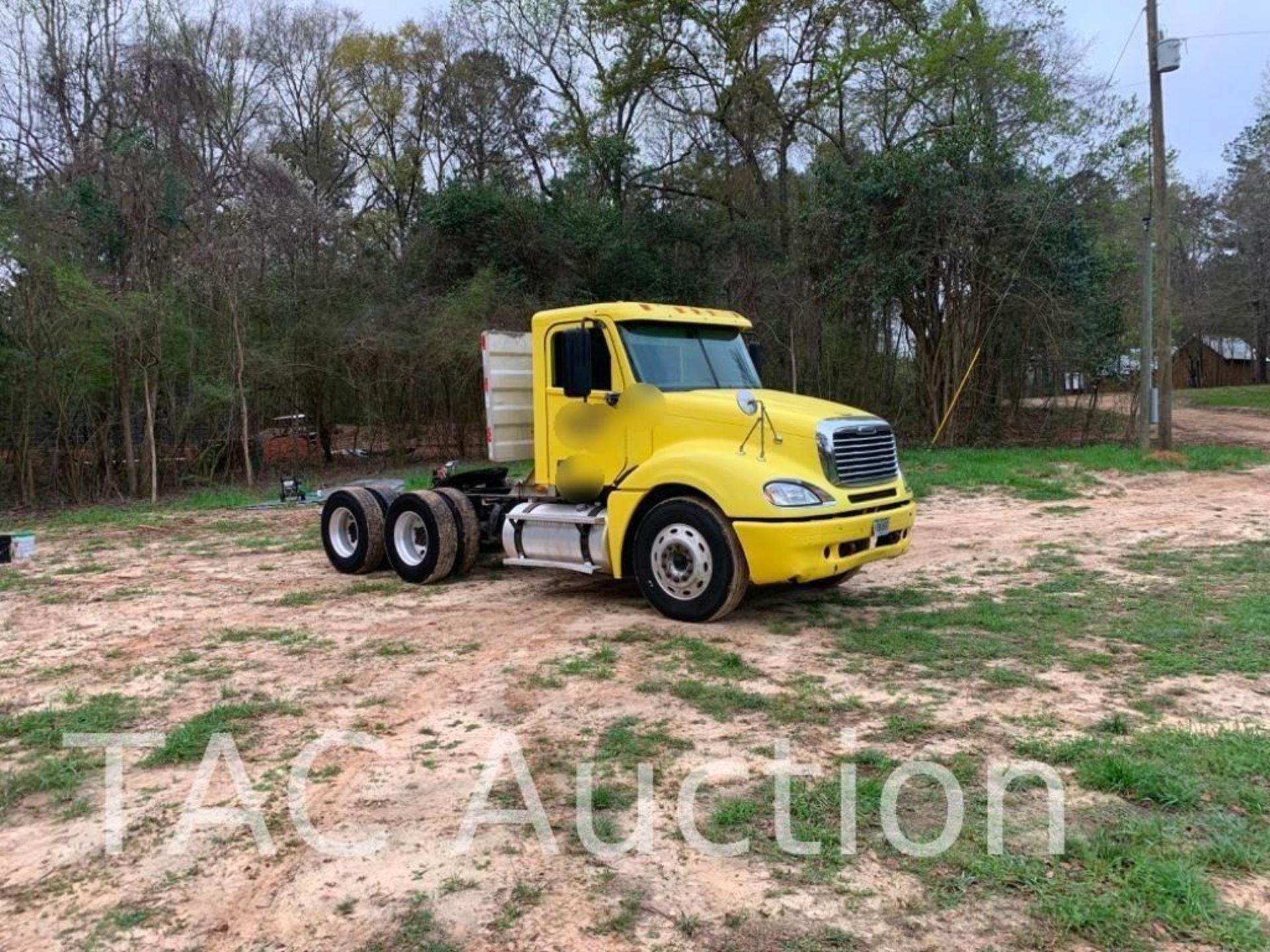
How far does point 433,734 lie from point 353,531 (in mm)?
4720

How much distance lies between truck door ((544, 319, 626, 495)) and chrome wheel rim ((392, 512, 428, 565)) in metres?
1.55

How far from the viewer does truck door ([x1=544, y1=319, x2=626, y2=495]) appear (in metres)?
6.86

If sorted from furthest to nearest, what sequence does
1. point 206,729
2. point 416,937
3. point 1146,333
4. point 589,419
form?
point 1146,333 < point 589,419 < point 206,729 < point 416,937

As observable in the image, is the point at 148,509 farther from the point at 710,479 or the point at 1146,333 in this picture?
the point at 1146,333

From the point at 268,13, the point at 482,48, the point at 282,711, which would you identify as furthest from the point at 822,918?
the point at 268,13

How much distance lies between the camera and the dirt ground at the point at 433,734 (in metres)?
2.76

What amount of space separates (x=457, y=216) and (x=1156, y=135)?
14.1 meters

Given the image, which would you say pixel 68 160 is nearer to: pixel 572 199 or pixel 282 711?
pixel 572 199

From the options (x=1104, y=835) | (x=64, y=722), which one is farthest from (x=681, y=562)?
(x=64, y=722)

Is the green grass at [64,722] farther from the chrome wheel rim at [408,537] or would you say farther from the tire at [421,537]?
the chrome wheel rim at [408,537]

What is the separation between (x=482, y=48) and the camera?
27.2 meters

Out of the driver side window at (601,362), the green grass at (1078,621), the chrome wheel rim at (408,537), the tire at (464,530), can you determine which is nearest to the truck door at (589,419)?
the driver side window at (601,362)

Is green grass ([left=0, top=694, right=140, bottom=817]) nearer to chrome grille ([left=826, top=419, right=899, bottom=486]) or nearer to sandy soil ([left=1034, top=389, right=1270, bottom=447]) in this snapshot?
chrome grille ([left=826, top=419, right=899, bottom=486])

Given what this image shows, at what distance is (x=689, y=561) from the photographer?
6.28 m
